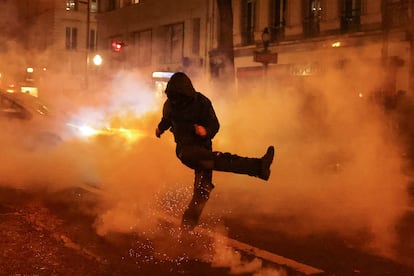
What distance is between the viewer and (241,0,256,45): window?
63.9 feet

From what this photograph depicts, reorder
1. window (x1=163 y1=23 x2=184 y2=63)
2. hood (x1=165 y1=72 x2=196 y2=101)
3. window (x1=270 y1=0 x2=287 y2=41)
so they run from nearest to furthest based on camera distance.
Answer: hood (x1=165 y1=72 x2=196 y2=101)
window (x1=270 y1=0 x2=287 y2=41)
window (x1=163 y1=23 x2=184 y2=63)

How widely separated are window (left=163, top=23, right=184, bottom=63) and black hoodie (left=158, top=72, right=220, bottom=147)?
60.3 feet

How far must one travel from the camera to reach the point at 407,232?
4754 mm

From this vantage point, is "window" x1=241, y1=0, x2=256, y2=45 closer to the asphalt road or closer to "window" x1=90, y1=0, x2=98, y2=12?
"window" x1=90, y1=0, x2=98, y2=12

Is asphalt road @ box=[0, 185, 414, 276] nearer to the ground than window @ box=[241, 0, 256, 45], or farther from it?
nearer to the ground

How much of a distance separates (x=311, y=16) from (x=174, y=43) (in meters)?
7.90

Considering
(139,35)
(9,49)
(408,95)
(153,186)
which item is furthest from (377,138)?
(139,35)

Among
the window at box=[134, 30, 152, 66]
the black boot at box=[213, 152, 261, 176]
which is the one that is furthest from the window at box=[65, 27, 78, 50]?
the black boot at box=[213, 152, 261, 176]

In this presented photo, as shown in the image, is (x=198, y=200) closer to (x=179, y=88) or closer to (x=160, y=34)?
(x=179, y=88)

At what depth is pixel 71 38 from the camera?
30.5 m

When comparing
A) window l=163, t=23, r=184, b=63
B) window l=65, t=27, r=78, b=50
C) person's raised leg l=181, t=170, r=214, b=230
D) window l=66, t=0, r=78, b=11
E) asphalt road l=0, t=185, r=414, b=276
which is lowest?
asphalt road l=0, t=185, r=414, b=276

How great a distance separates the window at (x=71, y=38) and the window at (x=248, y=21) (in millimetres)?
13075

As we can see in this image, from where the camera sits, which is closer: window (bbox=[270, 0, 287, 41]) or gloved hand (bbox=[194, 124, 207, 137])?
gloved hand (bbox=[194, 124, 207, 137])

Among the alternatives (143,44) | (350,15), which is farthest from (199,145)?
(143,44)
